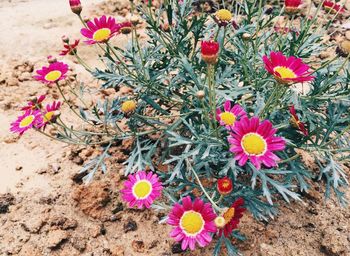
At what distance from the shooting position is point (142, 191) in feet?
4.89

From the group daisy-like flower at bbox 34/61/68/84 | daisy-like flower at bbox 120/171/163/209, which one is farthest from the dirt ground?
daisy-like flower at bbox 34/61/68/84

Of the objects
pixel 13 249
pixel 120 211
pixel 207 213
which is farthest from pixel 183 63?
pixel 13 249

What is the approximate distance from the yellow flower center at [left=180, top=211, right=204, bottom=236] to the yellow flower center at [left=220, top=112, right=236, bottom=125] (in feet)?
1.16

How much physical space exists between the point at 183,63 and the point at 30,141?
120 cm

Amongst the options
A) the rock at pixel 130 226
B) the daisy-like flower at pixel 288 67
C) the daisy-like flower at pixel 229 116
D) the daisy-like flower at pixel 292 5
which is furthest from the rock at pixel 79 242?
the daisy-like flower at pixel 292 5

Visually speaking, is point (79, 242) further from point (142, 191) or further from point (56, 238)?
point (142, 191)

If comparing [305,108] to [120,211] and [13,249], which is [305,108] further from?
[13,249]

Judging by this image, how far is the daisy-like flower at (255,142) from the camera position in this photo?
1249mm

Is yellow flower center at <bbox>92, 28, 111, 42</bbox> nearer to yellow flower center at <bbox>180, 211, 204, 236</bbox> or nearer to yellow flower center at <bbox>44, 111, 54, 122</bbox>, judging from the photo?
yellow flower center at <bbox>44, 111, 54, 122</bbox>

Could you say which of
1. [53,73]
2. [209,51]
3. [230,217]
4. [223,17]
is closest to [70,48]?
[53,73]

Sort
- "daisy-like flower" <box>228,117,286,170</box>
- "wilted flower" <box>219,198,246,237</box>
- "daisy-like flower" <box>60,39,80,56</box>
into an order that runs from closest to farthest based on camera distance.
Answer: "daisy-like flower" <box>228,117,286,170</box>
"wilted flower" <box>219,198,246,237</box>
"daisy-like flower" <box>60,39,80,56</box>

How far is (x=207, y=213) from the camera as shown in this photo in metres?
1.33

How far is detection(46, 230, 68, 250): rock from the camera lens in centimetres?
175

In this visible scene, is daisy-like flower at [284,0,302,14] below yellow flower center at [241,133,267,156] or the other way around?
the other way around
